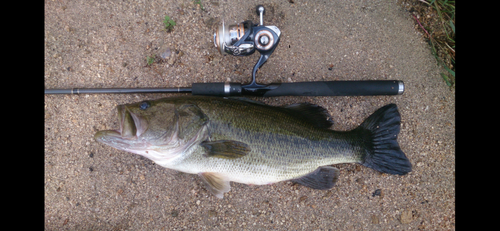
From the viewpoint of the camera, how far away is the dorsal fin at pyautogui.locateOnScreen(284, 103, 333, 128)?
2346mm

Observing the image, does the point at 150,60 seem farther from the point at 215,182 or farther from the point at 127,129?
the point at 215,182

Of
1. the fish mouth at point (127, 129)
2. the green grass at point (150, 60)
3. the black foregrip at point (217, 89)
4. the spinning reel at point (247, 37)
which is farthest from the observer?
the green grass at point (150, 60)

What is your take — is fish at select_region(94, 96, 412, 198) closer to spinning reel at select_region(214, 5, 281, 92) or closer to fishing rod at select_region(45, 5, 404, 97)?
fishing rod at select_region(45, 5, 404, 97)

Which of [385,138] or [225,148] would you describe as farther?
[385,138]

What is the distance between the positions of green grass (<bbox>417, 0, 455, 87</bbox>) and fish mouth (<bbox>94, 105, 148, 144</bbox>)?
2865mm

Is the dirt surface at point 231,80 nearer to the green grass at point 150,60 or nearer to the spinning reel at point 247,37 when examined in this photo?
the green grass at point 150,60

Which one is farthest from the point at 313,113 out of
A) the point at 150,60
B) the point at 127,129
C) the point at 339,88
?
the point at 150,60

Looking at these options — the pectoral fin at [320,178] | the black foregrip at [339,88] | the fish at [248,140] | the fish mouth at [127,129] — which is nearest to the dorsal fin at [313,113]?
the fish at [248,140]

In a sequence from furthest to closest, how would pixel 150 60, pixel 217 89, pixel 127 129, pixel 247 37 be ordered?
pixel 150 60, pixel 217 89, pixel 247 37, pixel 127 129

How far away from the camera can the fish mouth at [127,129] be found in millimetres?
1985

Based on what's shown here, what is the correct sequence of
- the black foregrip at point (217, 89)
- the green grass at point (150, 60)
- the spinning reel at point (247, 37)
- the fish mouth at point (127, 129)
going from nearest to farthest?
the fish mouth at point (127, 129) < the spinning reel at point (247, 37) < the black foregrip at point (217, 89) < the green grass at point (150, 60)

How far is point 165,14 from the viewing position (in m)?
2.65

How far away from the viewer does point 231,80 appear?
8.60 ft

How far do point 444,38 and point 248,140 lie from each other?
2.31 m
